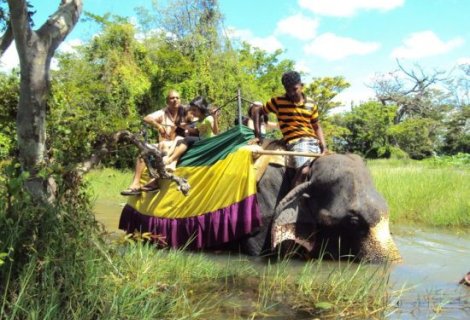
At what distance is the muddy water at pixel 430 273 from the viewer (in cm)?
452

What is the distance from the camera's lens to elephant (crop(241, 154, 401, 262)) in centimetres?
Answer: 604

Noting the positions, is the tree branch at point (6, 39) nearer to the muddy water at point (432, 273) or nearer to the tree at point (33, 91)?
the tree at point (33, 91)

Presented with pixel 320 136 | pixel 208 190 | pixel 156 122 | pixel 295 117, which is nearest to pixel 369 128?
pixel 156 122

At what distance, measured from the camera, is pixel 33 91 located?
393 cm

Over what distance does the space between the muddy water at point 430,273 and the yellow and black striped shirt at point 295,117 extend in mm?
1698

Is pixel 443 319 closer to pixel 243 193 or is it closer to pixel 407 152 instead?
pixel 243 193

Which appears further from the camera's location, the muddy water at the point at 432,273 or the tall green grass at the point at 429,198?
the tall green grass at the point at 429,198

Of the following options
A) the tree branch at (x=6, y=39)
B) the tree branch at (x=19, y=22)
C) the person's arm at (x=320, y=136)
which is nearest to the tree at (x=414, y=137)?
the person's arm at (x=320, y=136)

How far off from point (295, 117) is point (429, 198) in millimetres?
4084

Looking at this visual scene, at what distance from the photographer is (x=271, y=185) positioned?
7109 millimetres

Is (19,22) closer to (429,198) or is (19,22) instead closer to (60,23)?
(60,23)

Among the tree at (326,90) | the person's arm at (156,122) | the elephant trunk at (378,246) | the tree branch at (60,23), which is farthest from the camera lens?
the tree at (326,90)

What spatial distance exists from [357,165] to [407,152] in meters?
32.1

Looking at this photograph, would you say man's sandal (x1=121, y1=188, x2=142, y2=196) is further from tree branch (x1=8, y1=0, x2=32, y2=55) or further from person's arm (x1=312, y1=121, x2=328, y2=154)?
tree branch (x1=8, y1=0, x2=32, y2=55)
